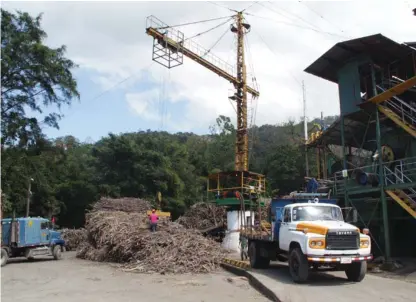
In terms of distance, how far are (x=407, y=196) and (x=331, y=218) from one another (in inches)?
228

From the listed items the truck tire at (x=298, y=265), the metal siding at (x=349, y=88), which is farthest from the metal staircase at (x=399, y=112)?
the truck tire at (x=298, y=265)

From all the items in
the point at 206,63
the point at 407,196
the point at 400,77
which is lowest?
the point at 407,196

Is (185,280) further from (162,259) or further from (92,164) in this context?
(92,164)

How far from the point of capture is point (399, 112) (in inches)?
824

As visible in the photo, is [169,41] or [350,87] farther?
[169,41]

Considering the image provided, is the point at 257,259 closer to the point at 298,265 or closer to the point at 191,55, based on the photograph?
the point at 298,265

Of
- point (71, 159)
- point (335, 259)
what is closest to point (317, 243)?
point (335, 259)

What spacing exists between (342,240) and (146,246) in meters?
9.62

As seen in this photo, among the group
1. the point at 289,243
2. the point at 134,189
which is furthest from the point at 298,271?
the point at 134,189

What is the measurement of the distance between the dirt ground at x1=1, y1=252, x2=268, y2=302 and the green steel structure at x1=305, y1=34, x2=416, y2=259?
8.83 meters

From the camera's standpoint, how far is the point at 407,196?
1788cm

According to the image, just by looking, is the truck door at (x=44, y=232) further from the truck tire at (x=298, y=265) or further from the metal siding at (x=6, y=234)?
the truck tire at (x=298, y=265)

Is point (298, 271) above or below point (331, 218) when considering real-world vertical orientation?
below

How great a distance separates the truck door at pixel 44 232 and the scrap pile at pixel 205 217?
9.16m
